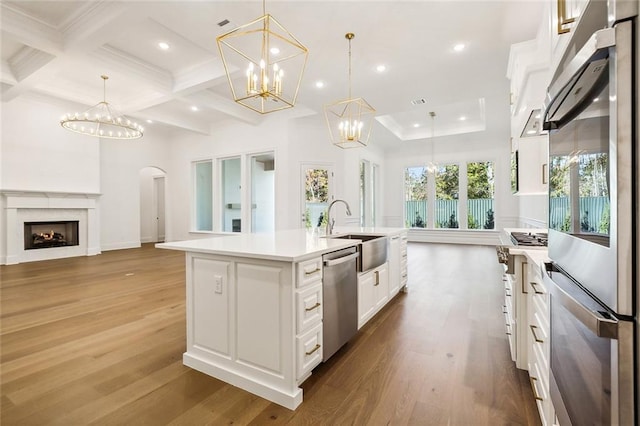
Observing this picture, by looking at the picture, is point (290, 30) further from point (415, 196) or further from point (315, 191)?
point (415, 196)

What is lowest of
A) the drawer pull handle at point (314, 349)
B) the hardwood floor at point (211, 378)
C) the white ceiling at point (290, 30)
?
the hardwood floor at point (211, 378)

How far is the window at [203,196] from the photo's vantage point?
8742 millimetres

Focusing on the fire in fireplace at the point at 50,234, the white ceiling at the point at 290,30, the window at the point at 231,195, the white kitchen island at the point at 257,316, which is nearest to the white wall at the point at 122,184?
the fire in fireplace at the point at 50,234

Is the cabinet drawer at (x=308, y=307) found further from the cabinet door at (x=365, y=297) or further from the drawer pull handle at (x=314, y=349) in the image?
the cabinet door at (x=365, y=297)

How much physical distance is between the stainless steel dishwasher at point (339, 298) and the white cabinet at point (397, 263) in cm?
114

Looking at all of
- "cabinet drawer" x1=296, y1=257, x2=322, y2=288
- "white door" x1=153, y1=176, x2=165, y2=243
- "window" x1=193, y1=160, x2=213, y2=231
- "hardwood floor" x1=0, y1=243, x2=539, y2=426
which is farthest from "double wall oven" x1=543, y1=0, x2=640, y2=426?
"white door" x1=153, y1=176, x2=165, y2=243

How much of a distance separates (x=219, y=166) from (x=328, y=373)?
722 centimetres

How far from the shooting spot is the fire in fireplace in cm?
658

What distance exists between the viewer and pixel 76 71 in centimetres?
521

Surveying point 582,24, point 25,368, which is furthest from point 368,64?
point 25,368

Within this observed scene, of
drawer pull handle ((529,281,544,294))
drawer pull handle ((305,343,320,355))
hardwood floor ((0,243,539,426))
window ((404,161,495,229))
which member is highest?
window ((404,161,495,229))

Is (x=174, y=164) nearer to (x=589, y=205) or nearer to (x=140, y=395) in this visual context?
(x=140, y=395)

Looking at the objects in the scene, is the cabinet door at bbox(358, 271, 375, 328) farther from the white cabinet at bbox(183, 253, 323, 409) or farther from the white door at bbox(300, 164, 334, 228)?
the white door at bbox(300, 164, 334, 228)

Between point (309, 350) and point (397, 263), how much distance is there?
87.2 inches
